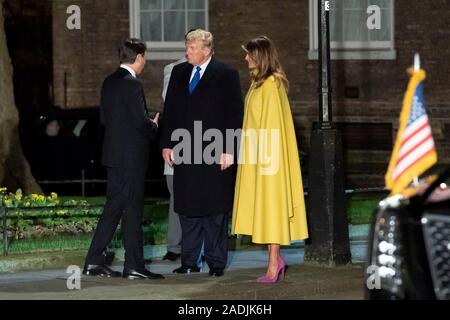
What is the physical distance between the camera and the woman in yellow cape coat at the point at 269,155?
10.8 m

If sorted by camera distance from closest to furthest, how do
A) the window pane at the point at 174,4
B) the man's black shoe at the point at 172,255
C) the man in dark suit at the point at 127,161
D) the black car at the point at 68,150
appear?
the man in dark suit at the point at 127,161
the man's black shoe at the point at 172,255
the black car at the point at 68,150
the window pane at the point at 174,4

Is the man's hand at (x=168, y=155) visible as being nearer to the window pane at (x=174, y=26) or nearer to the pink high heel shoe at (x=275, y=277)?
the pink high heel shoe at (x=275, y=277)

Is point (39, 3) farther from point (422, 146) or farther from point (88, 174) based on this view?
point (422, 146)

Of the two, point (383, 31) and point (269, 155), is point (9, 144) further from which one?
point (383, 31)

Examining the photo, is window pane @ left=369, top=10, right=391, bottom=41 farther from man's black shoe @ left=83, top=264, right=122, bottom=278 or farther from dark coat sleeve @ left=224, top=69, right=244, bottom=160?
man's black shoe @ left=83, top=264, right=122, bottom=278

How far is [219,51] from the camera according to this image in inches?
920

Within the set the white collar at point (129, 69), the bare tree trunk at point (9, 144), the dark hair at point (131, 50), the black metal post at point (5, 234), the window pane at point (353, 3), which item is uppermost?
the window pane at point (353, 3)

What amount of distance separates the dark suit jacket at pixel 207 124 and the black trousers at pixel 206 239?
4.1 inches

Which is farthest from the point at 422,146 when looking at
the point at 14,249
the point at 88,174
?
the point at 88,174

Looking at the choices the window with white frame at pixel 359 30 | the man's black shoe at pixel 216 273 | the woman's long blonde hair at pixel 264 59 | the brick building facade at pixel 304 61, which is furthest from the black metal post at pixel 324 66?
the window with white frame at pixel 359 30

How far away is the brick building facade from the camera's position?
2325cm

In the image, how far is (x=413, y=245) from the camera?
21.5ft

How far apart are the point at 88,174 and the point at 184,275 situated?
8258 mm

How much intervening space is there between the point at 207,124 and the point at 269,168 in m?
0.66
